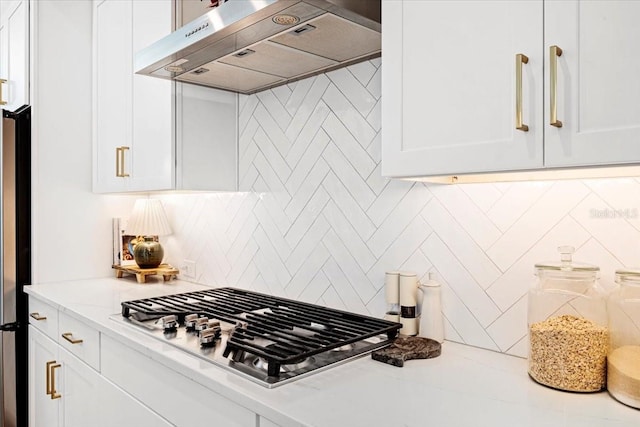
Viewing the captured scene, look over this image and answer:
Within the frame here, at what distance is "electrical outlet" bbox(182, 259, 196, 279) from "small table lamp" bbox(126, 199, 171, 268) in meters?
0.14

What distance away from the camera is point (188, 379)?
4.10ft

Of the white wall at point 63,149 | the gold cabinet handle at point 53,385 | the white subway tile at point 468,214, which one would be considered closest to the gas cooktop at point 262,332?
the white subway tile at point 468,214

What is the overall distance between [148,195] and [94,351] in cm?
127

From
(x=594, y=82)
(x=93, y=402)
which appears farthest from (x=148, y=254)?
(x=594, y=82)

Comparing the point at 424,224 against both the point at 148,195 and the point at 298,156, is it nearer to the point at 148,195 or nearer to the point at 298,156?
the point at 298,156

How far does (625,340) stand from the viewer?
103 centimetres

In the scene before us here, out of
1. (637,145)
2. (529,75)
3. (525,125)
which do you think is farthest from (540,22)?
(637,145)

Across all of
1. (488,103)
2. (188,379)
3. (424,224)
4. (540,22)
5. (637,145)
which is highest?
(540,22)

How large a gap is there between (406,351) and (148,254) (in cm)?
173

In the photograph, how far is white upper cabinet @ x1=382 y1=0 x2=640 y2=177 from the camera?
0.85m

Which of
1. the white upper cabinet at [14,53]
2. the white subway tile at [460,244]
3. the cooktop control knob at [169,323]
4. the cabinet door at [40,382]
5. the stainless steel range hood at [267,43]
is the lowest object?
the cabinet door at [40,382]

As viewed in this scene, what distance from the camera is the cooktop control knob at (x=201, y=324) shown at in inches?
57.1

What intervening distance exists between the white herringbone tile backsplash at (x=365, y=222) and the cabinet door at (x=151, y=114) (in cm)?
34

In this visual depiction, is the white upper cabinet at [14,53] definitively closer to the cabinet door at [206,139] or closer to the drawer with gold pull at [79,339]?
the cabinet door at [206,139]
